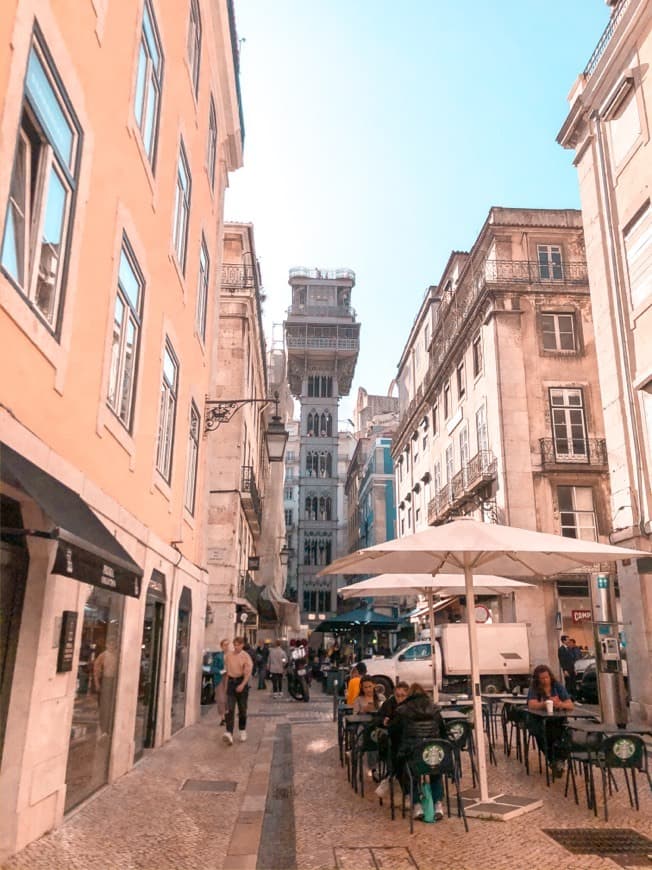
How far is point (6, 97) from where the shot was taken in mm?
4613

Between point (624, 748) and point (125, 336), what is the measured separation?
267 inches

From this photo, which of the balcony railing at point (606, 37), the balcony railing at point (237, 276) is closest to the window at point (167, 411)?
the balcony railing at point (606, 37)

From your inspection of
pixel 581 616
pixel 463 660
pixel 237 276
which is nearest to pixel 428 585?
pixel 463 660

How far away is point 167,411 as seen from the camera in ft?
37.4

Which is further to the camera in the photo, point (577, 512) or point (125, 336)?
point (577, 512)

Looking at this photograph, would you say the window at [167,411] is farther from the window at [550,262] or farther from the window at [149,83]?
the window at [550,262]

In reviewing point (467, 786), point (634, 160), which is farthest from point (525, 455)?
point (467, 786)

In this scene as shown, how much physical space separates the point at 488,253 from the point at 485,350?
4.36m

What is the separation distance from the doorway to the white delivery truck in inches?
443

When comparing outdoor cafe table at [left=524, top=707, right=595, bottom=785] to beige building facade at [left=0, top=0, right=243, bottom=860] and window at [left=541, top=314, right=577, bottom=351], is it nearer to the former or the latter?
beige building facade at [left=0, top=0, right=243, bottom=860]

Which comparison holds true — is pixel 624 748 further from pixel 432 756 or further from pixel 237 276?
pixel 237 276

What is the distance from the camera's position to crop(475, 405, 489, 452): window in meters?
27.8

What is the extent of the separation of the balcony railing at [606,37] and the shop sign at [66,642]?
1628 cm

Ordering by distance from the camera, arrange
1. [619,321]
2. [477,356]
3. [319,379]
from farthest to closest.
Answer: [319,379] < [477,356] < [619,321]
